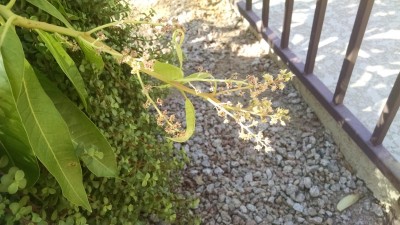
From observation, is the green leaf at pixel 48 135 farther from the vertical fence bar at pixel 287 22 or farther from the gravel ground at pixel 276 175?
the vertical fence bar at pixel 287 22

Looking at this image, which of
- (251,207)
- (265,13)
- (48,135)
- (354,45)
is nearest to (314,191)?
(251,207)

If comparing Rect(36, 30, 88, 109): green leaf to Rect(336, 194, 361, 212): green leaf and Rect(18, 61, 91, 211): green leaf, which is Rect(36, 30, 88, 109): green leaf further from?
Rect(336, 194, 361, 212): green leaf

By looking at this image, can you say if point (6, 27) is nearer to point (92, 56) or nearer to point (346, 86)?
point (92, 56)

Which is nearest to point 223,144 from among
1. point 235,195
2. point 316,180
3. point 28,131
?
point 235,195

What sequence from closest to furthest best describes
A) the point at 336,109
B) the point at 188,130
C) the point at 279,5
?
1. the point at 188,130
2. the point at 336,109
3. the point at 279,5

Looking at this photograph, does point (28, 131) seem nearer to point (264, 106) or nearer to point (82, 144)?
point (82, 144)

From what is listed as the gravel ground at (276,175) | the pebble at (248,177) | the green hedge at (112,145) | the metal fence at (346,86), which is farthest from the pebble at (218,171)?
the metal fence at (346,86)
